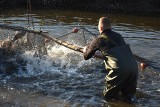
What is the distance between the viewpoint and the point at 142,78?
34.0 feet

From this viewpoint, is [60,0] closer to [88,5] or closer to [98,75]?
[88,5]

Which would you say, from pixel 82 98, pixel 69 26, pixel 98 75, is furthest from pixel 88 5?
pixel 82 98

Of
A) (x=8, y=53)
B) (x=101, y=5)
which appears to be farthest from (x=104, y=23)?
(x=101, y=5)

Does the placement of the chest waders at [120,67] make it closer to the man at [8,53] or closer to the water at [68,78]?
the water at [68,78]

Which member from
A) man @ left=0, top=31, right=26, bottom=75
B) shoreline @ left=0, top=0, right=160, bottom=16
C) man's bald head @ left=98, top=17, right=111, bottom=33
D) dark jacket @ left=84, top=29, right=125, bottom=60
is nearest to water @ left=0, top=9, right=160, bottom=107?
man @ left=0, top=31, right=26, bottom=75

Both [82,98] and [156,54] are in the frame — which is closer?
[82,98]

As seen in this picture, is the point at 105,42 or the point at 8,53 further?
the point at 8,53

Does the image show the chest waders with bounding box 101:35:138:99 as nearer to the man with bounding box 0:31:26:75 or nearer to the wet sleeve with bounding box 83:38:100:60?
the wet sleeve with bounding box 83:38:100:60

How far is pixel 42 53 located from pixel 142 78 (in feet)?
11.1

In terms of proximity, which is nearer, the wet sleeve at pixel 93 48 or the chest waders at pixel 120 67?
the chest waders at pixel 120 67

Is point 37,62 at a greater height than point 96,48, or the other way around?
point 96,48

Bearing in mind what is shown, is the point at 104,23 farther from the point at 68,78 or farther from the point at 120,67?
the point at 68,78

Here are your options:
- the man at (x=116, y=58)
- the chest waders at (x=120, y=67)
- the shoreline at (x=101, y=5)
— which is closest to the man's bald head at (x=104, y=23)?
the man at (x=116, y=58)

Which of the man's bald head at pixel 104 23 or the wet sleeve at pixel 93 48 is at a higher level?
the man's bald head at pixel 104 23
